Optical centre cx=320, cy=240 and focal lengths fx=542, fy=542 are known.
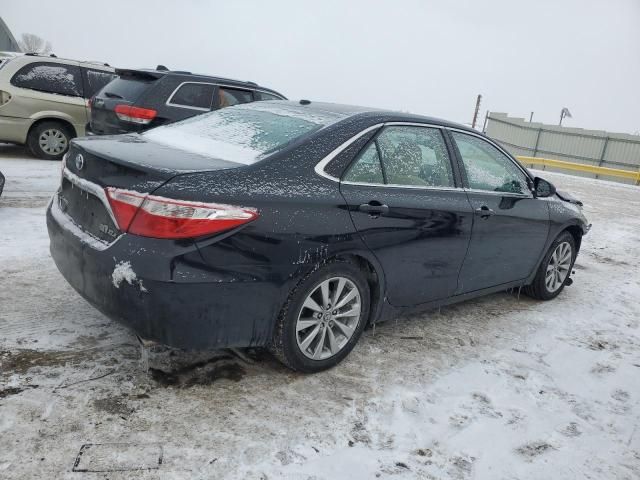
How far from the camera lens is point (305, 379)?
310 cm

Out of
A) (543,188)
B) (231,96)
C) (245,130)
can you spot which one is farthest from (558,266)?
(231,96)

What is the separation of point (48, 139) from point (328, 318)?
7843 mm

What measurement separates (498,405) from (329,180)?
5.20 feet

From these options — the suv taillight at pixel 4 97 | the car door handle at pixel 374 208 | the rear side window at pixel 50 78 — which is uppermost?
the rear side window at pixel 50 78

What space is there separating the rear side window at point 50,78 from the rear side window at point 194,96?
2.81 m

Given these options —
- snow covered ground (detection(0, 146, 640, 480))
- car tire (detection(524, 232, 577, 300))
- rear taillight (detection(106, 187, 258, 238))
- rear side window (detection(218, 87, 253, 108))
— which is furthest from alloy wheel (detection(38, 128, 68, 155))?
car tire (detection(524, 232, 577, 300))

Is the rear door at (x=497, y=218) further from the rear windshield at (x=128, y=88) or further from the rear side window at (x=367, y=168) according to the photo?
the rear windshield at (x=128, y=88)

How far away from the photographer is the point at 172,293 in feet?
8.14

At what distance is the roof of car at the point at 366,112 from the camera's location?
3402mm

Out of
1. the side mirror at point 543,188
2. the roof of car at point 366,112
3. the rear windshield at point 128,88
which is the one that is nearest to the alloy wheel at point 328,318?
the roof of car at point 366,112

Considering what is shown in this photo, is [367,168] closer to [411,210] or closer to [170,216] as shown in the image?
[411,210]

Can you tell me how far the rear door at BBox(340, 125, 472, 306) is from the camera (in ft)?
10.3

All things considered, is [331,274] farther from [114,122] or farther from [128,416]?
[114,122]

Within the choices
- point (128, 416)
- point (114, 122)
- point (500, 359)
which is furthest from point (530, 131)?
point (128, 416)
